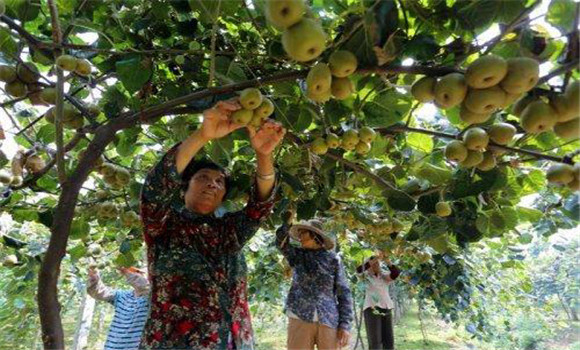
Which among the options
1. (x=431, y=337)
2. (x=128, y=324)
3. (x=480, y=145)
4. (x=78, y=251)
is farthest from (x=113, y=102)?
(x=431, y=337)

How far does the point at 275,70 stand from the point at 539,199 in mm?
2148

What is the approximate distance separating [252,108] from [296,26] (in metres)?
0.38

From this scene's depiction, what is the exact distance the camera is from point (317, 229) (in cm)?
396

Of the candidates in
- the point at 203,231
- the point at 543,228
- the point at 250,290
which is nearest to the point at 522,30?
the point at 203,231

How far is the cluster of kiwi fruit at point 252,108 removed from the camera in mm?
1258

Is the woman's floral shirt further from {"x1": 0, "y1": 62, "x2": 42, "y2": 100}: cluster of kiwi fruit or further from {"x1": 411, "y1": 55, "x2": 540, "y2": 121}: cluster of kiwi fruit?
{"x1": 411, "y1": 55, "x2": 540, "y2": 121}: cluster of kiwi fruit

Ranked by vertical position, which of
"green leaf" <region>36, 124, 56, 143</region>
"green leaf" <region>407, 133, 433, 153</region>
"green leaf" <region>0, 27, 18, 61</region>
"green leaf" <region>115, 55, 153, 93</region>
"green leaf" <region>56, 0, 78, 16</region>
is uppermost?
"green leaf" <region>56, 0, 78, 16</region>

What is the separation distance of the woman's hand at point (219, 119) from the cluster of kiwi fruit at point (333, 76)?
0.87 ft

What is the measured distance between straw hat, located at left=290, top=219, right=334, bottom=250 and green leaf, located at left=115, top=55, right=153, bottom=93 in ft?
8.28

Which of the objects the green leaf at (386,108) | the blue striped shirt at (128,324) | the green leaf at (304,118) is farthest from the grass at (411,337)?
the green leaf at (386,108)

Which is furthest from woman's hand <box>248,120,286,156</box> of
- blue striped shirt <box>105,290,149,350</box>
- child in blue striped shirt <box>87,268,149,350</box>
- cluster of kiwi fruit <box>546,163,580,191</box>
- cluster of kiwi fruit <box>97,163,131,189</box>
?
blue striped shirt <box>105,290,149,350</box>

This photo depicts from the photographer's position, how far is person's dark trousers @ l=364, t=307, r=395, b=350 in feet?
20.1

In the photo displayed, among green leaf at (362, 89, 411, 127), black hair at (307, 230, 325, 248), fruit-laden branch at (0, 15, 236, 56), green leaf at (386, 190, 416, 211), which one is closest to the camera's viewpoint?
fruit-laden branch at (0, 15, 236, 56)

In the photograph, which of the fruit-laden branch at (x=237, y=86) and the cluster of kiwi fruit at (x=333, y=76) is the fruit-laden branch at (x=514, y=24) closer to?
the fruit-laden branch at (x=237, y=86)
